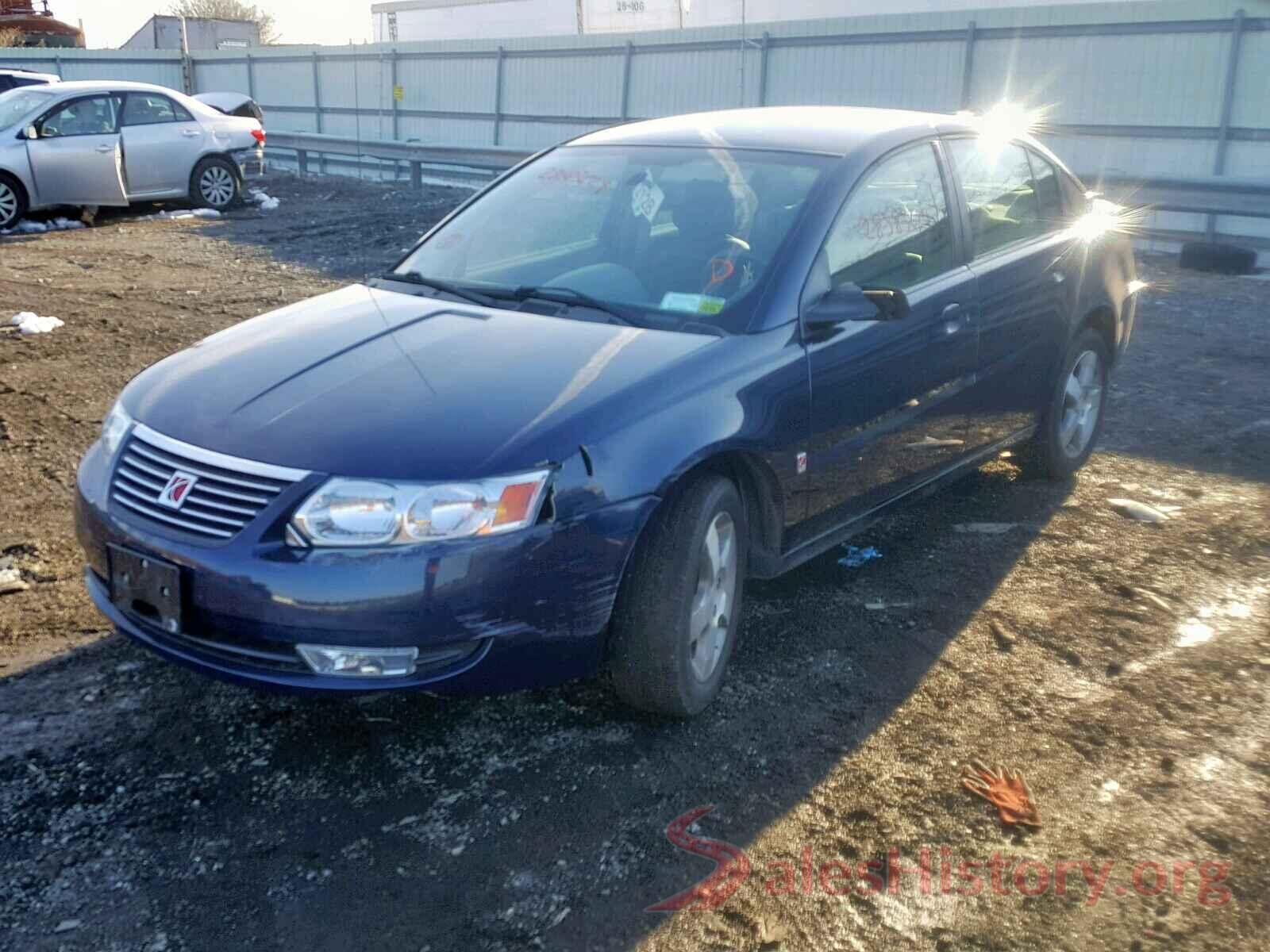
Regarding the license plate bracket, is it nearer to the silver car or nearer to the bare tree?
the silver car

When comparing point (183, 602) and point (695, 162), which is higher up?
point (695, 162)

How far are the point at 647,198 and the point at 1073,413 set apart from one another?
2590 millimetres

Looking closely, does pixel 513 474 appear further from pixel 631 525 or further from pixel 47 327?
pixel 47 327

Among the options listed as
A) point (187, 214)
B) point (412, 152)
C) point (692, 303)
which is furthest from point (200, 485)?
point (412, 152)

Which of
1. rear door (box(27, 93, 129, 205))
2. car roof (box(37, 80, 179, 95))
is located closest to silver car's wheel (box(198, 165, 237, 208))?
car roof (box(37, 80, 179, 95))

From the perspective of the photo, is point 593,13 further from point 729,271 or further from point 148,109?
point 729,271

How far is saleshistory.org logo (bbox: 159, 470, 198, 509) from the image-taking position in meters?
3.30

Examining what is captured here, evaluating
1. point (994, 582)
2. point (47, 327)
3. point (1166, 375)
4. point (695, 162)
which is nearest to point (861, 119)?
point (695, 162)

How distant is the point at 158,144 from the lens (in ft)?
49.5

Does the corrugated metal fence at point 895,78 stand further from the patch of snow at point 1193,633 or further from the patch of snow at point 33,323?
the patch of snow at point 33,323

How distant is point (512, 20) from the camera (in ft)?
134

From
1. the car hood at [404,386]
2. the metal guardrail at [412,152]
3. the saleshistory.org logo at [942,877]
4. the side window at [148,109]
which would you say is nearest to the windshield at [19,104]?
the side window at [148,109]

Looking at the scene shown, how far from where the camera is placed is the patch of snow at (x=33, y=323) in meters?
8.54

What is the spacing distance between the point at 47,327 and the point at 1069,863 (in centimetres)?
773
